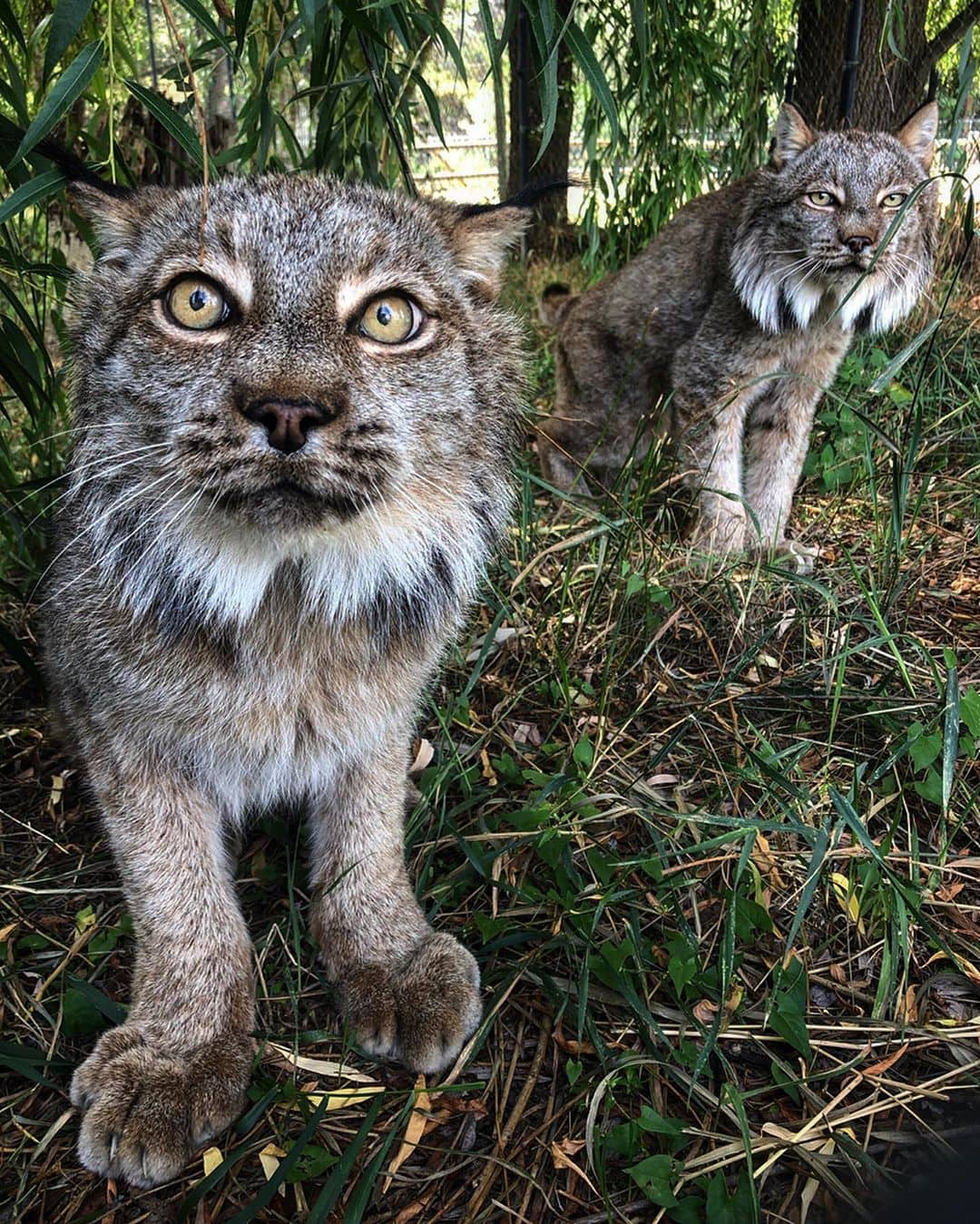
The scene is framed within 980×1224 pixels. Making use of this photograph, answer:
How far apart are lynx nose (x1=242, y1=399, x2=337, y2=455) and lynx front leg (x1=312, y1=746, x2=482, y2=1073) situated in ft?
3.01

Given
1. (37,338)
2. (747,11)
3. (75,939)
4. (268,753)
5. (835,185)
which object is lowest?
(75,939)

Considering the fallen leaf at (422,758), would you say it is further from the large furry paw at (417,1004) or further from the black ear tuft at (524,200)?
the black ear tuft at (524,200)

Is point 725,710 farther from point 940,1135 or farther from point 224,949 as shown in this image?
point 224,949

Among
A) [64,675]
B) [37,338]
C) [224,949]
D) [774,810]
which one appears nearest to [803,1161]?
[774,810]

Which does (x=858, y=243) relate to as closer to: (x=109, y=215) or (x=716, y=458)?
(x=716, y=458)

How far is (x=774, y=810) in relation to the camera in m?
2.45

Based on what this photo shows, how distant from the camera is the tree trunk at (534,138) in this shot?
25.1ft

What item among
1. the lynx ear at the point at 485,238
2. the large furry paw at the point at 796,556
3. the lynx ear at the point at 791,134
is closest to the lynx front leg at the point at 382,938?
the lynx ear at the point at 485,238

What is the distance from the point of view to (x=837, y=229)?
4.05m

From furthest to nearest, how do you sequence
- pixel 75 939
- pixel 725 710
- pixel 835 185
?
pixel 835 185, pixel 725 710, pixel 75 939

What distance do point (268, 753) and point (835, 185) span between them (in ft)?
11.3

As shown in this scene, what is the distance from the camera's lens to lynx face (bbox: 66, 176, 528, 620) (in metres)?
1.81

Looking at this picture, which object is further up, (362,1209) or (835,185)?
(835,185)

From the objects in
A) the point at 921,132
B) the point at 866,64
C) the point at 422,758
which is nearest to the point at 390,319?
the point at 422,758
